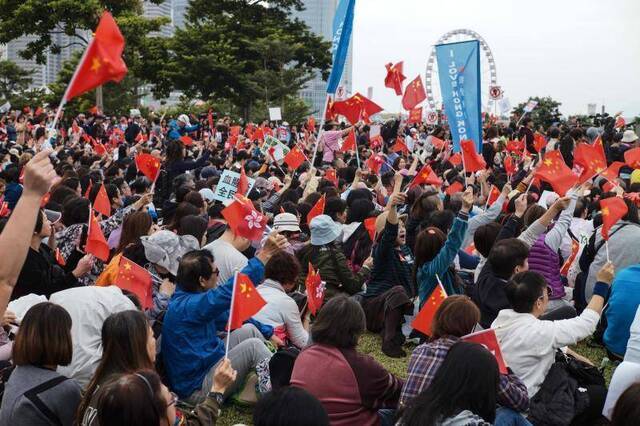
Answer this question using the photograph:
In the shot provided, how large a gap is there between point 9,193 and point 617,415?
8001 millimetres

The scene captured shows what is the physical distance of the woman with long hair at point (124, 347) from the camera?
3.59 meters

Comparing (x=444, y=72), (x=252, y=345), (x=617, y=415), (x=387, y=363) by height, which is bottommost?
(x=387, y=363)

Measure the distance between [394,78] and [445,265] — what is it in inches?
423

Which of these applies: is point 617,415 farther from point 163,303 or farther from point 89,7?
point 89,7

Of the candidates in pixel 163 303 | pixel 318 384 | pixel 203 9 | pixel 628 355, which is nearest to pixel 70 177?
pixel 163 303

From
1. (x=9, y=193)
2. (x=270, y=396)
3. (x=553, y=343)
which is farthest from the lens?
(x=9, y=193)

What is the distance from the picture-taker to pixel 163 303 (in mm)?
5500

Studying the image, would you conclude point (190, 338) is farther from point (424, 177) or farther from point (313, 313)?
point (424, 177)

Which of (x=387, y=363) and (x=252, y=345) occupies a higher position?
(x=252, y=345)

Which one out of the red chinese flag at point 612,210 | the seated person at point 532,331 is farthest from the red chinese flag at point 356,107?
the seated person at point 532,331

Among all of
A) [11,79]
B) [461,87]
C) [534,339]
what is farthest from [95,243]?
[11,79]

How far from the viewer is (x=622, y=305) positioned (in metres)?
5.51

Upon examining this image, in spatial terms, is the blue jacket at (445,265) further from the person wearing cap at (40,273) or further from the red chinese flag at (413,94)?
the red chinese flag at (413,94)

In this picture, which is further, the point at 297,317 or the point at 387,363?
the point at 387,363
